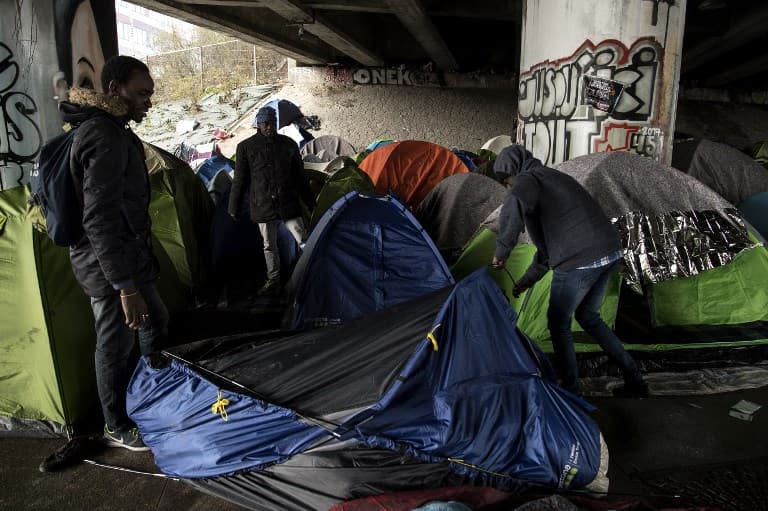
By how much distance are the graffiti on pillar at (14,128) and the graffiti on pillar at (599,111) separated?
503cm

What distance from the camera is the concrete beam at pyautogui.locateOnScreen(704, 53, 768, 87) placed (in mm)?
14066

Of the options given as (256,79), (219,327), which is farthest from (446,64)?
(219,327)

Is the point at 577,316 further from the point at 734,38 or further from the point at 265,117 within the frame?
the point at 734,38

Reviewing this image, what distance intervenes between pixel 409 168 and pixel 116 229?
5.92m

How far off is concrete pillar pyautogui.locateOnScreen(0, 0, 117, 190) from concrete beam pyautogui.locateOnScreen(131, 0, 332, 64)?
16.1ft

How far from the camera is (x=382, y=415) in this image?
7.52 feet

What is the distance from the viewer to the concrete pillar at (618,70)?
5.60 meters

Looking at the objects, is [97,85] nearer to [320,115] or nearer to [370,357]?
[370,357]

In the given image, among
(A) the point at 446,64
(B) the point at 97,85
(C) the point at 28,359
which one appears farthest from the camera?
(A) the point at 446,64

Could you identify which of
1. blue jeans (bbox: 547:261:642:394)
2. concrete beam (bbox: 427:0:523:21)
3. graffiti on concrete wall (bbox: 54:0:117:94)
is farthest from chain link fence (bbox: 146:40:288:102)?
blue jeans (bbox: 547:261:642:394)

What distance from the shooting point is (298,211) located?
5488 mm

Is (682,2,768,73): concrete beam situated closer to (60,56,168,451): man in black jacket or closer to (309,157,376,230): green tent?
(309,157,376,230): green tent

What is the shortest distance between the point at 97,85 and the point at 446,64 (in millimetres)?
12677

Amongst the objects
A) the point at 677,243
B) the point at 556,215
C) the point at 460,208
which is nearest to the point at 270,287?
the point at 460,208
